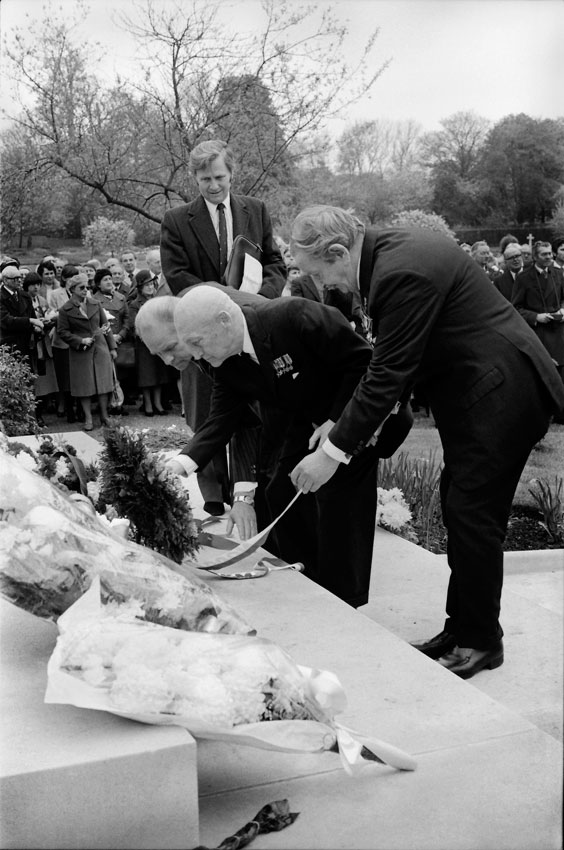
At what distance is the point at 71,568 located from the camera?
2.33 metres

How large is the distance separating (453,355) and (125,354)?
8.56m

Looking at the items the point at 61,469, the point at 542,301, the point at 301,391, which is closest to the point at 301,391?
the point at 301,391

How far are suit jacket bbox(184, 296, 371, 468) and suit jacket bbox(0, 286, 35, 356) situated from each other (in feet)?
22.1

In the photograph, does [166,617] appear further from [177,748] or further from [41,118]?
[41,118]

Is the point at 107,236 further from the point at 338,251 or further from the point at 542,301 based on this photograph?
the point at 338,251

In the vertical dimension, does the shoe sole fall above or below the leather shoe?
below

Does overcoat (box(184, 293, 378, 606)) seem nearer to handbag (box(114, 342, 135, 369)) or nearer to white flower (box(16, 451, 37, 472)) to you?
white flower (box(16, 451, 37, 472))

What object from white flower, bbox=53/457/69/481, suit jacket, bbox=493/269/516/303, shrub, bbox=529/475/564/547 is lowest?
shrub, bbox=529/475/564/547

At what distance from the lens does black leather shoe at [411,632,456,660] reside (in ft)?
12.1

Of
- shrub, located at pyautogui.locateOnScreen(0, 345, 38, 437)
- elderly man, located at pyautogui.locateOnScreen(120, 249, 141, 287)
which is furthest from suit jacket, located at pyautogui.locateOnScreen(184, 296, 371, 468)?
elderly man, located at pyautogui.locateOnScreen(120, 249, 141, 287)

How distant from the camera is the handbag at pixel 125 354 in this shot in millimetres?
11555

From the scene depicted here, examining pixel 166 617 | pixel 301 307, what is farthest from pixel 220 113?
pixel 166 617

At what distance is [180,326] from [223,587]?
0.93 metres

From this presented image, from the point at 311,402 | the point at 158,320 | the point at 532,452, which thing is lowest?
the point at 532,452
